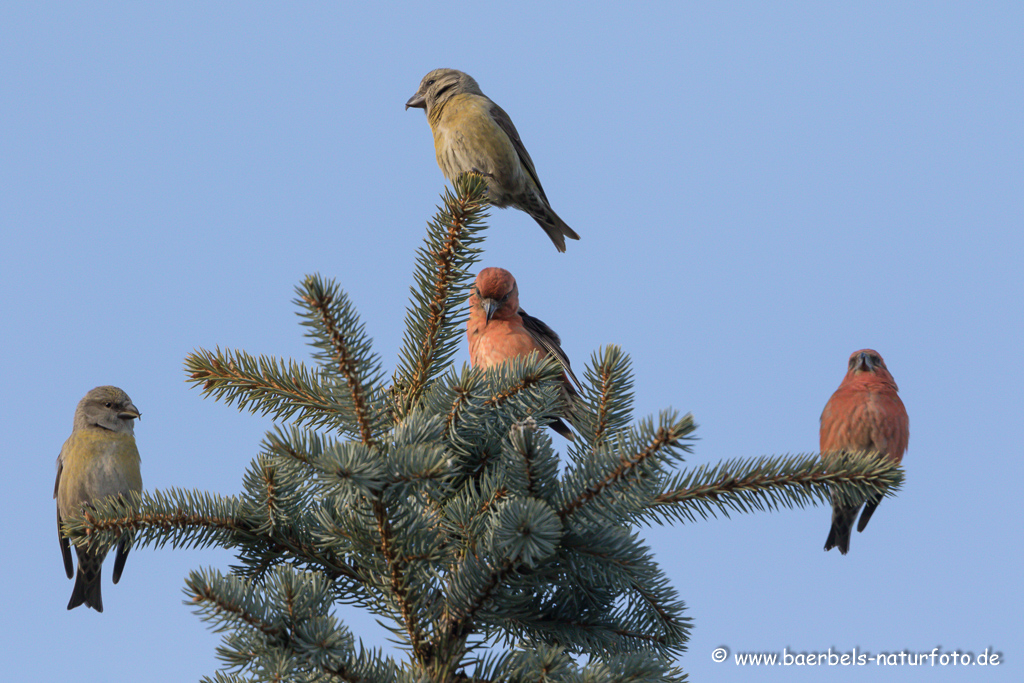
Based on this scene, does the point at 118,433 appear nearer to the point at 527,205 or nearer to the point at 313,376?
the point at 313,376

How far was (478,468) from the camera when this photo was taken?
3.13m

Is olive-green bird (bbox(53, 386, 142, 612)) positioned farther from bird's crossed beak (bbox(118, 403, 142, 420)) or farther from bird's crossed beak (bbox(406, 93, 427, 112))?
bird's crossed beak (bbox(406, 93, 427, 112))

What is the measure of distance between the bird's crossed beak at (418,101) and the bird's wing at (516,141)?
628 mm

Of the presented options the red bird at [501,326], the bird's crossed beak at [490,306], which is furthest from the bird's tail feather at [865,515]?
the bird's crossed beak at [490,306]

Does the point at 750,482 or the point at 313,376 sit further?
the point at 313,376

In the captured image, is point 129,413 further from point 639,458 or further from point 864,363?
point 864,363

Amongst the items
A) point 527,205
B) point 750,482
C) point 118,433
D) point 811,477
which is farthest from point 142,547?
point 527,205

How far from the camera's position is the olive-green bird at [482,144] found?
262 inches

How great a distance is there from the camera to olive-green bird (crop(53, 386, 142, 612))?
5215mm

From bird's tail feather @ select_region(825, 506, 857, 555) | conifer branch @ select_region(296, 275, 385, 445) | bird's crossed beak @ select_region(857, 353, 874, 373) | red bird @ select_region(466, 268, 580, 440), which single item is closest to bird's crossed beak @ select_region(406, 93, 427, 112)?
red bird @ select_region(466, 268, 580, 440)

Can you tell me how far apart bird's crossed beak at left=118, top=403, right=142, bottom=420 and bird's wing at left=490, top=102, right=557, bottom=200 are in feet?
11.7

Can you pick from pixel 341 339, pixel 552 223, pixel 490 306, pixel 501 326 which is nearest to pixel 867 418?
pixel 501 326

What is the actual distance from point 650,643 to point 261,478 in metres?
1.54

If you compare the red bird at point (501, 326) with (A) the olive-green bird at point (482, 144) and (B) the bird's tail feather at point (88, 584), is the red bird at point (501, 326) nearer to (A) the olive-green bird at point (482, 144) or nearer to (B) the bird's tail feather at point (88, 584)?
(A) the olive-green bird at point (482, 144)
